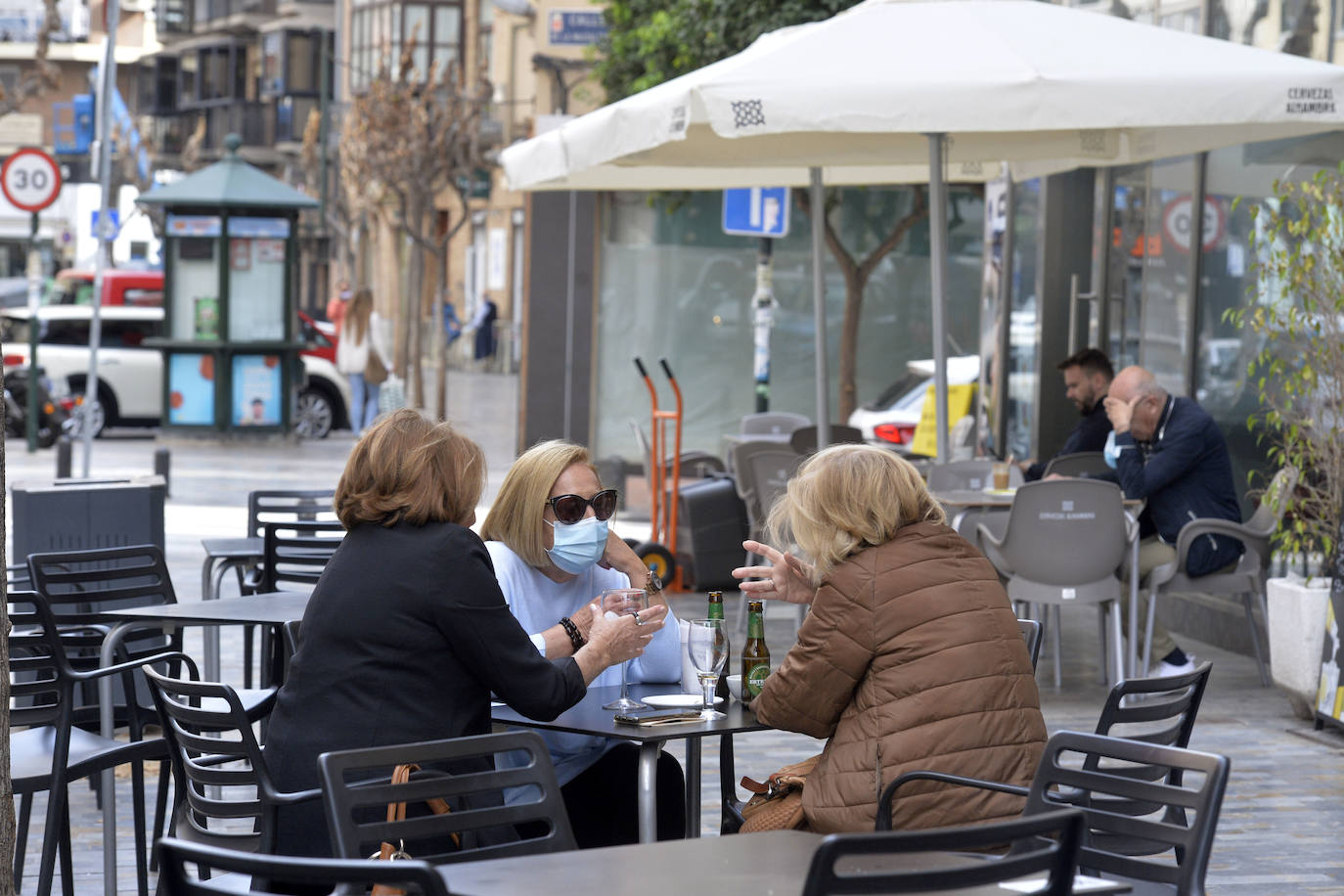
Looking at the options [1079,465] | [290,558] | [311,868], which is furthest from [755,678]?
[1079,465]

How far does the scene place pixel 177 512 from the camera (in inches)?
598

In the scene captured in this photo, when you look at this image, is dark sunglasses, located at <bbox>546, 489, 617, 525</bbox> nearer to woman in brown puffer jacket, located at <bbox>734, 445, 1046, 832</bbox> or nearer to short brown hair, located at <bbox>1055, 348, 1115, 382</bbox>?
woman in brown puffer jacket, located at <bbox>734, 445, 1046, 832</bbox>

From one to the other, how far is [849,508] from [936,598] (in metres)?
0.27

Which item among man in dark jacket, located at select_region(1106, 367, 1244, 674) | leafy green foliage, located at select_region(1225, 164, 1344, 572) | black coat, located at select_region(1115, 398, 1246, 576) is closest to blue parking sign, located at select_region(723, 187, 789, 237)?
man in dark jacket, located at select_region(1106, 367, 1244, 674)

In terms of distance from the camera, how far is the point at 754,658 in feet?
14.3

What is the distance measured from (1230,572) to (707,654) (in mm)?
5185

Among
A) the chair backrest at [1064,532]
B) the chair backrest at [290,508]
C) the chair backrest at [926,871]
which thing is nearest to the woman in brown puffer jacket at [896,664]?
the chair backrest at [926,871]

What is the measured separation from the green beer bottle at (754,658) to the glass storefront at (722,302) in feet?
41.8

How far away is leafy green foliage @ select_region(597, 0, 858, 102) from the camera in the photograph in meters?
16.8

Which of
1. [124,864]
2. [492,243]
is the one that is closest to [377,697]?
[124,864]

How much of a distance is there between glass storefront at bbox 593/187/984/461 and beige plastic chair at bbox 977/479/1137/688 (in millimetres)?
9020

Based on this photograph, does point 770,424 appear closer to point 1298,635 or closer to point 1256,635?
point 1256,635

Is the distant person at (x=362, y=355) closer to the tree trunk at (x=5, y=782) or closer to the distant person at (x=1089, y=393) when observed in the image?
the distant person at (x=1089, y=393)

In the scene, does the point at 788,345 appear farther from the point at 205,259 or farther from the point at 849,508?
the point at 849,508
